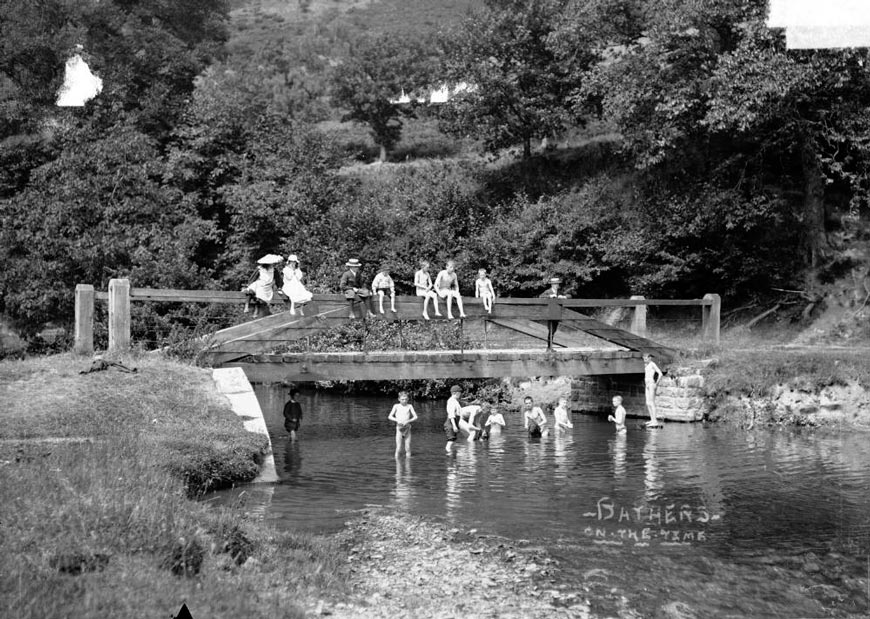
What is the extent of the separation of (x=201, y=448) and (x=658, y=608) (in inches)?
250

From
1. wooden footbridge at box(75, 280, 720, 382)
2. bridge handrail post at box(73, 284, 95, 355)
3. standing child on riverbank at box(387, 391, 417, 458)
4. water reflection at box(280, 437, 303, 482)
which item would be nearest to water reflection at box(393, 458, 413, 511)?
standing child on riverbank at box(387, 391, 417, 458)

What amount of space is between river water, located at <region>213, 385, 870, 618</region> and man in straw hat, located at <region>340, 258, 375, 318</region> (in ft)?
9.66

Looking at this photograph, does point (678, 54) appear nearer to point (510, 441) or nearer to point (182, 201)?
Answer: point (510, 441)

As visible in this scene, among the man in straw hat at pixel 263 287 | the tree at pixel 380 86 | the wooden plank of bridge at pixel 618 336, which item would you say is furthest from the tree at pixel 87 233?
the tree at pixel 380 86

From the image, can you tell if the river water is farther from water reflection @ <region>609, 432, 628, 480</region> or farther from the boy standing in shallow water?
the boy standing in shallow water

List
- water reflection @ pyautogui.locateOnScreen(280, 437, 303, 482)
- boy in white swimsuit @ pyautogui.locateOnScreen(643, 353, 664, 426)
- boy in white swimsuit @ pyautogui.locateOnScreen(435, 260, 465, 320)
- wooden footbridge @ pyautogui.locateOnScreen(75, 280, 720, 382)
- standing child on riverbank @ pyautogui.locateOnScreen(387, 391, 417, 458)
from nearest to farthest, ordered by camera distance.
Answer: water reflection @ pyautogui.locateOnScreen(280, 437, 303, 482)
wooden footbridge @ pyautogui.locateOnScreen(75, 280, 720, 382)
standing child on riverbank @ pyautogui.locateOnScreen(387, 391, 417, 458)
boy in white swimsuit @ pyautogui.locateOnScreen(435, 260, 465, 320)
boy in white swimsuit @ pyautogui.locateOnScreen(643, 353, 664, 426)

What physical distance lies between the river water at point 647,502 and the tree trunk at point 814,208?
1222 centimetres

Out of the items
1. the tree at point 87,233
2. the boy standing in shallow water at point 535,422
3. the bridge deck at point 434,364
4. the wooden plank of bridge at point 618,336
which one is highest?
the tree at point 87,233

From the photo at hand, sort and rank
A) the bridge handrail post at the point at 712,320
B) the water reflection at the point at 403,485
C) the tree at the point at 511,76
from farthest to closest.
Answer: the tree at the point at 511,76
the bridge handrail post at the point at 712,320
the water reflection at the point at 403,485

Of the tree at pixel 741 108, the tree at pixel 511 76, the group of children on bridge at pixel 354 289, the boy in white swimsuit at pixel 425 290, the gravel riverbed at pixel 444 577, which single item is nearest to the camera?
the gravel riverbed at pixel 444 577

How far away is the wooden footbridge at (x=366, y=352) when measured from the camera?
16.5m

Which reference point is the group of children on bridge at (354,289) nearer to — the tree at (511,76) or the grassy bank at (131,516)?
the grassy bank at (131,516)

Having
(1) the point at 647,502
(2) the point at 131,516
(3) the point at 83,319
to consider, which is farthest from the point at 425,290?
(2) the point at 131,516

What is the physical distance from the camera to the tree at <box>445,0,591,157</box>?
3956cm
